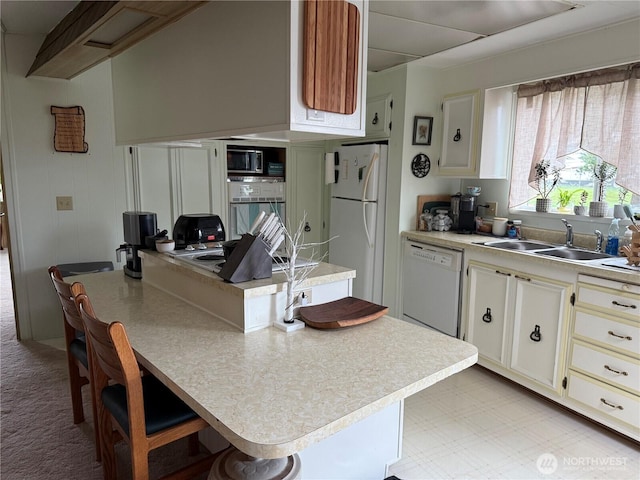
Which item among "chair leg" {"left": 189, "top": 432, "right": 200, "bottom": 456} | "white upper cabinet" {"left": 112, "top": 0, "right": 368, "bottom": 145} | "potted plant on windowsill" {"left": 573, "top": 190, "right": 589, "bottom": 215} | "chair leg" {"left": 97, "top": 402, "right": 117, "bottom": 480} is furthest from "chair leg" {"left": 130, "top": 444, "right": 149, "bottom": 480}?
"potted plant on windowsill" {"left": 573, "top": 190, "right": 589, "bottom": 215}

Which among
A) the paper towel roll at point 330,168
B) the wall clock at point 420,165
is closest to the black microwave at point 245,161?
the paper towel roll at point 330,168

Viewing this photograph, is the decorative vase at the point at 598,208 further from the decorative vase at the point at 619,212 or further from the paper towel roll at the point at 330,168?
the paper towel roll at the point at 330,168

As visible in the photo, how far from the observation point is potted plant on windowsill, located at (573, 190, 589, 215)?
123 inches

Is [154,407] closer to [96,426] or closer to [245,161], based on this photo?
[96,426]

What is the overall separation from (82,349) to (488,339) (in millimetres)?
2552

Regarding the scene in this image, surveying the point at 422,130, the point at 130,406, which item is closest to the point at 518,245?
the point at 422,130

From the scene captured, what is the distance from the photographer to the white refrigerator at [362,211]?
387cm

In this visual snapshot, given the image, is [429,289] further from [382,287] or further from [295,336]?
[295,336]

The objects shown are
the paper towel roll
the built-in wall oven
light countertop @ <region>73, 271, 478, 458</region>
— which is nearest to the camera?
light countertop @ <region>73, 271, 478, 458</region>

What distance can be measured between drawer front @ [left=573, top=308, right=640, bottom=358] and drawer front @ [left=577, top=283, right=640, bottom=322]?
55mm

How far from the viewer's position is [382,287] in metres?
4.09

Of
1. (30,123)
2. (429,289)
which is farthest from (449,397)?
(30,123)

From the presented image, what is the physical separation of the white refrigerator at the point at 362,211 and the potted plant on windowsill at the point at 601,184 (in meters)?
1.59

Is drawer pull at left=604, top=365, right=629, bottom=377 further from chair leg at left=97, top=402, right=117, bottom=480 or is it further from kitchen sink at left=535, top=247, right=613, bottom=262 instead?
chair leg at left=97, top=402, right=117, bottom=480
